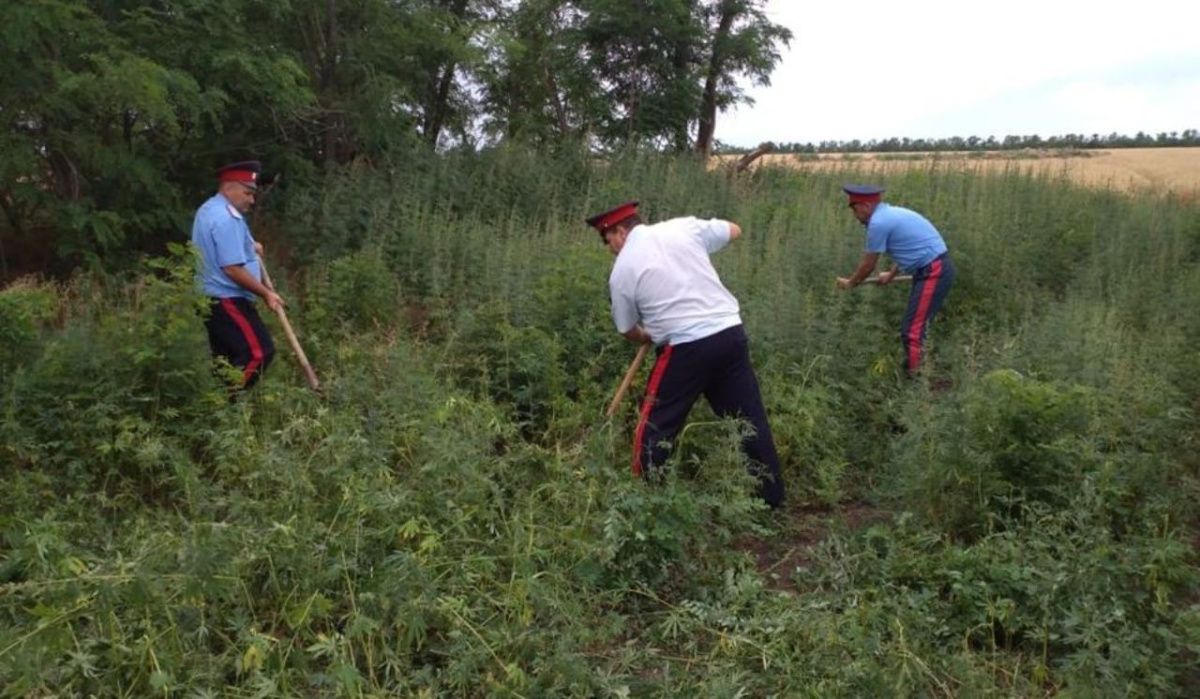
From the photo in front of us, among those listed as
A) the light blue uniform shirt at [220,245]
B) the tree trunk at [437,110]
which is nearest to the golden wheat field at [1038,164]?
the tree trunk at [437,110]

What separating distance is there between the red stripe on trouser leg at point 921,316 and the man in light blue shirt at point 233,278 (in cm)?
433

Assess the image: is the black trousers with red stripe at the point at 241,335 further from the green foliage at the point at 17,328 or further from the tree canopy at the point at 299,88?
the tree canopy at the point at 299,88

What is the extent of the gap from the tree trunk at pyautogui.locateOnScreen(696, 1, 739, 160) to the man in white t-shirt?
34.5 feet

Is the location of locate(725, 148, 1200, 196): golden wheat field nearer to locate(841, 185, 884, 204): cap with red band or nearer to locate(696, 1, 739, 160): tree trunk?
locate(696, 1, 739, 160): tree trunk

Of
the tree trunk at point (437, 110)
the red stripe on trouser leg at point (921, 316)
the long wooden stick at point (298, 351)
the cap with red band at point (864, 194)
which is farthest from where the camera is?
the tree trunk at point (437, 110)

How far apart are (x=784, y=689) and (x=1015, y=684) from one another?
0.93m

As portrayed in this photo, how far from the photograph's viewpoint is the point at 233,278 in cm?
576

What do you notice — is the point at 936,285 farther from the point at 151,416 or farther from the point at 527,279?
the point at 151,416

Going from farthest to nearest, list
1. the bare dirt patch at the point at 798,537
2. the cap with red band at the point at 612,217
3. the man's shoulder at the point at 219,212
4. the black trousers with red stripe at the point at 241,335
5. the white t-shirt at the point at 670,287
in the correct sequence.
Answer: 1. the black trousers with red stripe at the point at 241,335
2. the man's shoulder at the point at 219,212
3. the cap with red band at the point at 612,217
4. the white t-shirt at the point at 670,287
5. the bare dirt patch at the point at 798,537

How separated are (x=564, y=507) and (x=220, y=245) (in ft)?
8.80

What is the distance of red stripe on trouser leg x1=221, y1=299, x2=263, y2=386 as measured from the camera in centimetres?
585

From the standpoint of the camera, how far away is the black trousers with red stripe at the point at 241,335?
5863 mm

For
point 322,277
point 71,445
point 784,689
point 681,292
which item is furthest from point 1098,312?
point 71,445

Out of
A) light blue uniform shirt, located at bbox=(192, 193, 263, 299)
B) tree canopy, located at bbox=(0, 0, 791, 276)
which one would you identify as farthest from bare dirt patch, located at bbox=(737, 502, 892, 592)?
tree canopy, located at bbox=(0, 0, 791, 276)
